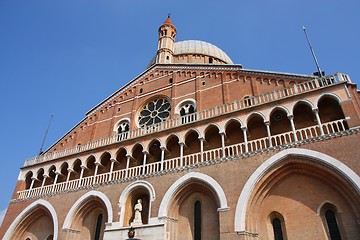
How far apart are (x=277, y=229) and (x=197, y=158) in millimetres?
4710

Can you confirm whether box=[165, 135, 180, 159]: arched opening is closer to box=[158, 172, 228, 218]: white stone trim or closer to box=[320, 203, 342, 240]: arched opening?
box=[158, 172, 228, 218]: white stone trim

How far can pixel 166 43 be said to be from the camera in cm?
2478

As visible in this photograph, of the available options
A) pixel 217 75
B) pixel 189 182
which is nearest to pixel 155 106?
pixel 217 75

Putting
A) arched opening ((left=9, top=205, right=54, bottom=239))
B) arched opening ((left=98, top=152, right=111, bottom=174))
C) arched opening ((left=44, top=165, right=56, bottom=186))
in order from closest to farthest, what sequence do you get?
arched opening ((left=9, top=205, right=54, bottom=239)), arched opening ((left=98, top=152, right=111, bottom=174)), arched opening ((left=44, top=165, right=56, bottom=186))

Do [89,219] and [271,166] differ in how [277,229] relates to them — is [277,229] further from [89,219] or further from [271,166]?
[89,219]

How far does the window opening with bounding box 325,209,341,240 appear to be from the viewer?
10953mm

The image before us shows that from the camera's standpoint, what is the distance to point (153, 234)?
13.2 m

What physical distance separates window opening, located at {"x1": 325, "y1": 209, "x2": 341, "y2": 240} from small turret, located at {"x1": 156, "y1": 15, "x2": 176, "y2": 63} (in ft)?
54.5

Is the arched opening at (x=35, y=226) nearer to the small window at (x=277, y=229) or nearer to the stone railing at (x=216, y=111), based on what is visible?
the stone railing at (x=216, y=111)

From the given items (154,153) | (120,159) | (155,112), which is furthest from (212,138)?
(120,159)

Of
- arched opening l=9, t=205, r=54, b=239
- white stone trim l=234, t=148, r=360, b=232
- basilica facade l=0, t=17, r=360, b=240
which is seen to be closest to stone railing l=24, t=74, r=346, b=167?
basilica facade l=0, t=17, r=360, b=240

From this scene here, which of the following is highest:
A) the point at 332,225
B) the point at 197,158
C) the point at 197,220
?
the point at 197,158

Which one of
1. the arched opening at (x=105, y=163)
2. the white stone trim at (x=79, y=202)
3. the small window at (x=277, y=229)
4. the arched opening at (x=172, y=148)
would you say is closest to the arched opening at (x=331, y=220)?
the small window at (x=277, y=229)

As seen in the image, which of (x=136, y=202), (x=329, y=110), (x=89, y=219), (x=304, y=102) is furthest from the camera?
(x=89, y=219)
